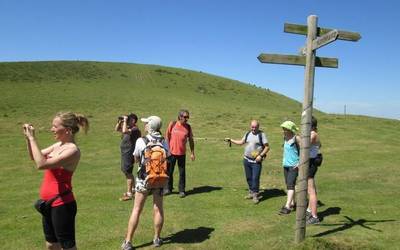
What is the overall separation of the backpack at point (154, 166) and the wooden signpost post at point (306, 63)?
2406 millimetres

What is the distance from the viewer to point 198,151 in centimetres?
2331

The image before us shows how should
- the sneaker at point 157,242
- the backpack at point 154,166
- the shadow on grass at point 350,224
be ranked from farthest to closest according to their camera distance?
the shadow on grass at point 350,224
the sneaker at point 157,242
the backpack at point 154,166

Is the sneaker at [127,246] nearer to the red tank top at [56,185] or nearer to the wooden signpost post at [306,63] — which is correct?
the red tank top at [56,185]

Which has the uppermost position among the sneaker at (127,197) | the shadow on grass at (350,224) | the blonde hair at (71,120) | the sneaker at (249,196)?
the blonde hair at (71,120)

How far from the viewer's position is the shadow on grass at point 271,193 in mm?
12627

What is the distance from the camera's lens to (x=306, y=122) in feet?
26.3

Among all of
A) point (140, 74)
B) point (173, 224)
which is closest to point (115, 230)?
point (173, 224)

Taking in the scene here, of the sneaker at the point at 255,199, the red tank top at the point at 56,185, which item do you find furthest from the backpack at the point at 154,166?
the sneaker at the point at 255,199

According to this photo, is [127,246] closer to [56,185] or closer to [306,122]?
[56,185]

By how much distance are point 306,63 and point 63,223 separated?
4786mm

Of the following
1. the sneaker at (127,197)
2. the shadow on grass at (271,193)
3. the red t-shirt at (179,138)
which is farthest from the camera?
the shadow on grass at (271,193)

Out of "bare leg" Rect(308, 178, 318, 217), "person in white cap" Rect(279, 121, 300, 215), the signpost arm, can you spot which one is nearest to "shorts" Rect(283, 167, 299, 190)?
"person in white cap" Rect(279, 121, 300, 215)

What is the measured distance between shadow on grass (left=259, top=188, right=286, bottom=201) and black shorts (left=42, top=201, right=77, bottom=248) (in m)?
7.22

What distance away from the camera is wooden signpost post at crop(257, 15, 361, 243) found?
7906 mm
